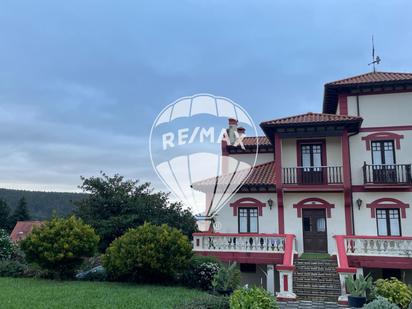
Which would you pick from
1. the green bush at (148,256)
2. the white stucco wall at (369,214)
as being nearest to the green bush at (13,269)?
the green bush at (148,256)

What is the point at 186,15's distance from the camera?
1358 cm

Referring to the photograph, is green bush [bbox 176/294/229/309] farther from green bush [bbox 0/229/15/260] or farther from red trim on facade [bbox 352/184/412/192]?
green bush [bbox 0/229/15/260]

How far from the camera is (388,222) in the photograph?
51.9 ft

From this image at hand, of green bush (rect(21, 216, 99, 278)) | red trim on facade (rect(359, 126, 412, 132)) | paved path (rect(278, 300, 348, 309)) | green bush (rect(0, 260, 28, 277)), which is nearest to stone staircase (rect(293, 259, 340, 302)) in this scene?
paved path (rect(278, 300, 348, 309))

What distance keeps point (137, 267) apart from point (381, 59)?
50.5 feet

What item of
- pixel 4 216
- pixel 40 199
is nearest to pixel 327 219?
pixel 4 216

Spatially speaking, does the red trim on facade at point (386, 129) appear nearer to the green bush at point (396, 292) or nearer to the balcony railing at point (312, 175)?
the balcony railing at point (312, 175)

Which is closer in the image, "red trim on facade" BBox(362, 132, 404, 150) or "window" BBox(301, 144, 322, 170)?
"red trim on facade" BBox(362, 132, 404, 150)

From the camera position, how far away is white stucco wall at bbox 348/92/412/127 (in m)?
16.2

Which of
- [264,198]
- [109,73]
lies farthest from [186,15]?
[264,198]

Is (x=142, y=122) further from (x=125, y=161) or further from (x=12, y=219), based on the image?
(x=12, y=219)

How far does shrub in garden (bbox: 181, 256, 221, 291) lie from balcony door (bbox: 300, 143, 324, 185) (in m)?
5.99

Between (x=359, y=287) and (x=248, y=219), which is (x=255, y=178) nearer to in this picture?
(x=248, y=219)

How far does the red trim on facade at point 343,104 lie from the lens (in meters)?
16.8
